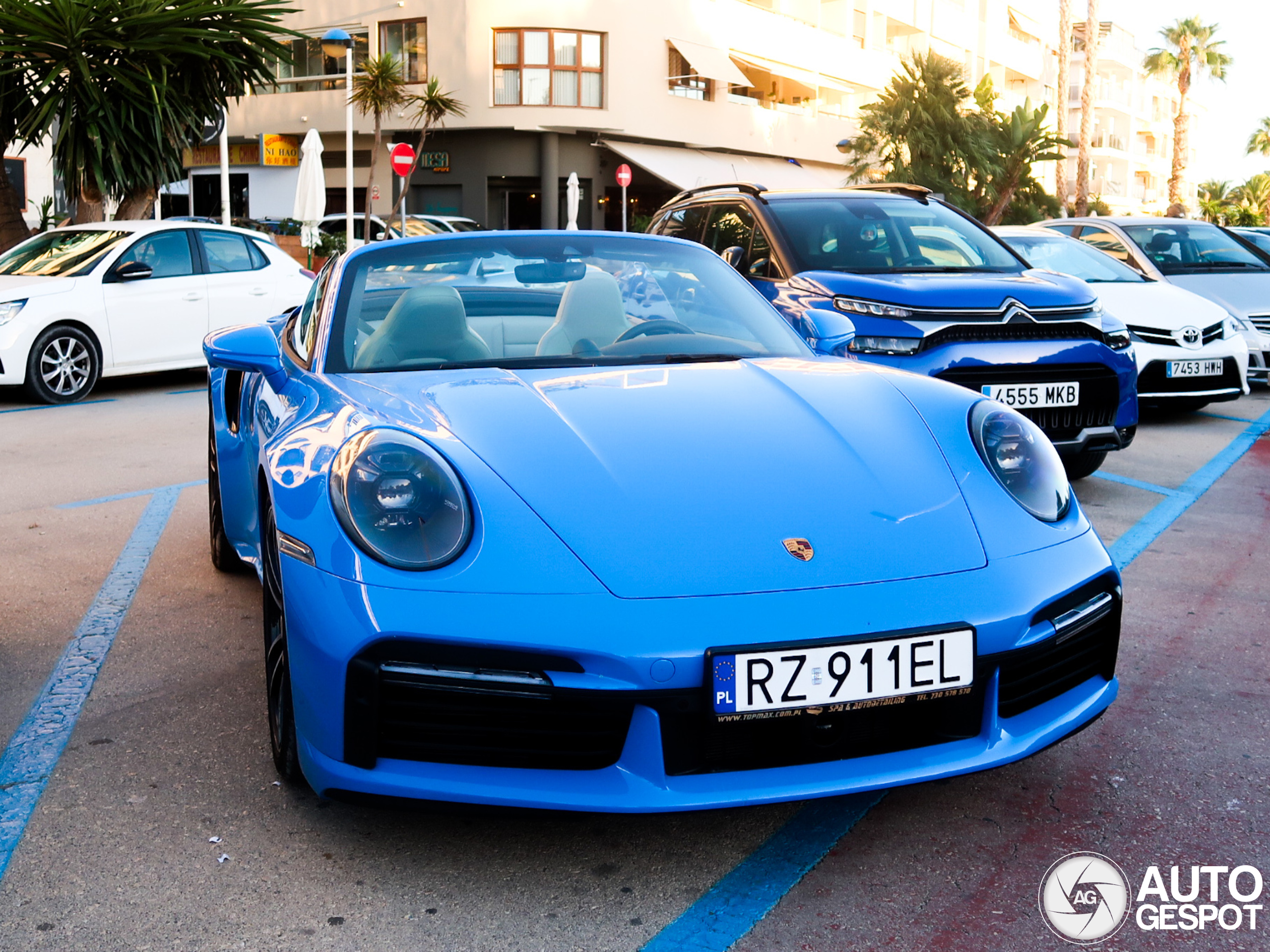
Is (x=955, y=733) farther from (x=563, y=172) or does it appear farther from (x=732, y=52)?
(x=732, y=52)

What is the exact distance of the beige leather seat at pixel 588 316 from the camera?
338 cm

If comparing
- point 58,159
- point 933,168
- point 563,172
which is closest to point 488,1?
point 563,172

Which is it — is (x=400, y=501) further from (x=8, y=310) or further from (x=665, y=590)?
(x=8, y=310)

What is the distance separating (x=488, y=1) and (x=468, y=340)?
32955mm

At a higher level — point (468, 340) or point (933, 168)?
point (933, 168)

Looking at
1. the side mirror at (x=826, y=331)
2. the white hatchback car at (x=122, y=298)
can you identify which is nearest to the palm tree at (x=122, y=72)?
the white hatchback car at (x=122, y=298)

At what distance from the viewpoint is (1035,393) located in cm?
559

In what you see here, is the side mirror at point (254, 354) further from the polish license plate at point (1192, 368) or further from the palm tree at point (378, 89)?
the palm tree at point (378, 89)

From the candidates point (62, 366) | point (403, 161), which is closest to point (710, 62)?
point (403, 161)

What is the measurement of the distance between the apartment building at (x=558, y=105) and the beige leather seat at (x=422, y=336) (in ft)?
99.9

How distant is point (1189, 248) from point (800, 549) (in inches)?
397

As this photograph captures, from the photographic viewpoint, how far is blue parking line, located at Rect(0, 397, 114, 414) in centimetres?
884

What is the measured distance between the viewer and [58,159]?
12.9 meters

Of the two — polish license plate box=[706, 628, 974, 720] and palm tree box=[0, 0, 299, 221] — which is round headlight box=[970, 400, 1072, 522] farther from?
palm tree box=[0, 0, 299, 221]
